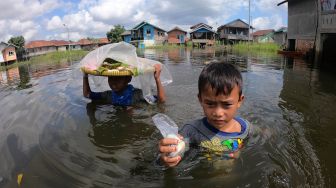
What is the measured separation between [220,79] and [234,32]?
50.5 meters

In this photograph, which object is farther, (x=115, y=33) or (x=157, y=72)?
(x=115, y=33)

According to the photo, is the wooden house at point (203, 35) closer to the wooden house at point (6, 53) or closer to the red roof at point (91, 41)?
the red roof at point (91, 41)

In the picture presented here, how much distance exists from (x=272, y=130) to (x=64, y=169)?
259cm

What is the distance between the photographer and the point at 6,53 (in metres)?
33.7

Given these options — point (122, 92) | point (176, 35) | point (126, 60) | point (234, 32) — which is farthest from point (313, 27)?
point (176, 35)

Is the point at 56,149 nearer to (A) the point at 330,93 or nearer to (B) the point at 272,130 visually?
(B) the point at 272,130

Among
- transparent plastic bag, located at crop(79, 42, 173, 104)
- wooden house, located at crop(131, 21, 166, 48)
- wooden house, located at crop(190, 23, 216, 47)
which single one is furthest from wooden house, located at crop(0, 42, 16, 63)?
transparent plastic bag, located at crop(79, 42, 173, 104)

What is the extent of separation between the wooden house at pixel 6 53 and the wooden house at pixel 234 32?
Result: 31.4m

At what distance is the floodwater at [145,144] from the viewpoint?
8.50 ft

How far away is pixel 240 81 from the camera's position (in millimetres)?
2266

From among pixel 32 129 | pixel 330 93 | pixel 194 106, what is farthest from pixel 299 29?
→ pixel 32 129

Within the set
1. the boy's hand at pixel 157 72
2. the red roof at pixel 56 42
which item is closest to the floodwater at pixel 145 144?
the boy's hand at pixel 157 72

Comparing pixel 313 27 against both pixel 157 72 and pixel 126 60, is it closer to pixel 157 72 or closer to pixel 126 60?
pixel 157 72

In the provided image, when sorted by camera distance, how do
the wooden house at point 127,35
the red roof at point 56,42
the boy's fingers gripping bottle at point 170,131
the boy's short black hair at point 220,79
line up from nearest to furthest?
the boy's fingers gripping bottle at point 170,131, the boy's short black hair at point 220,79, the red roof at point 56,42, the wooden house at point 127,35
